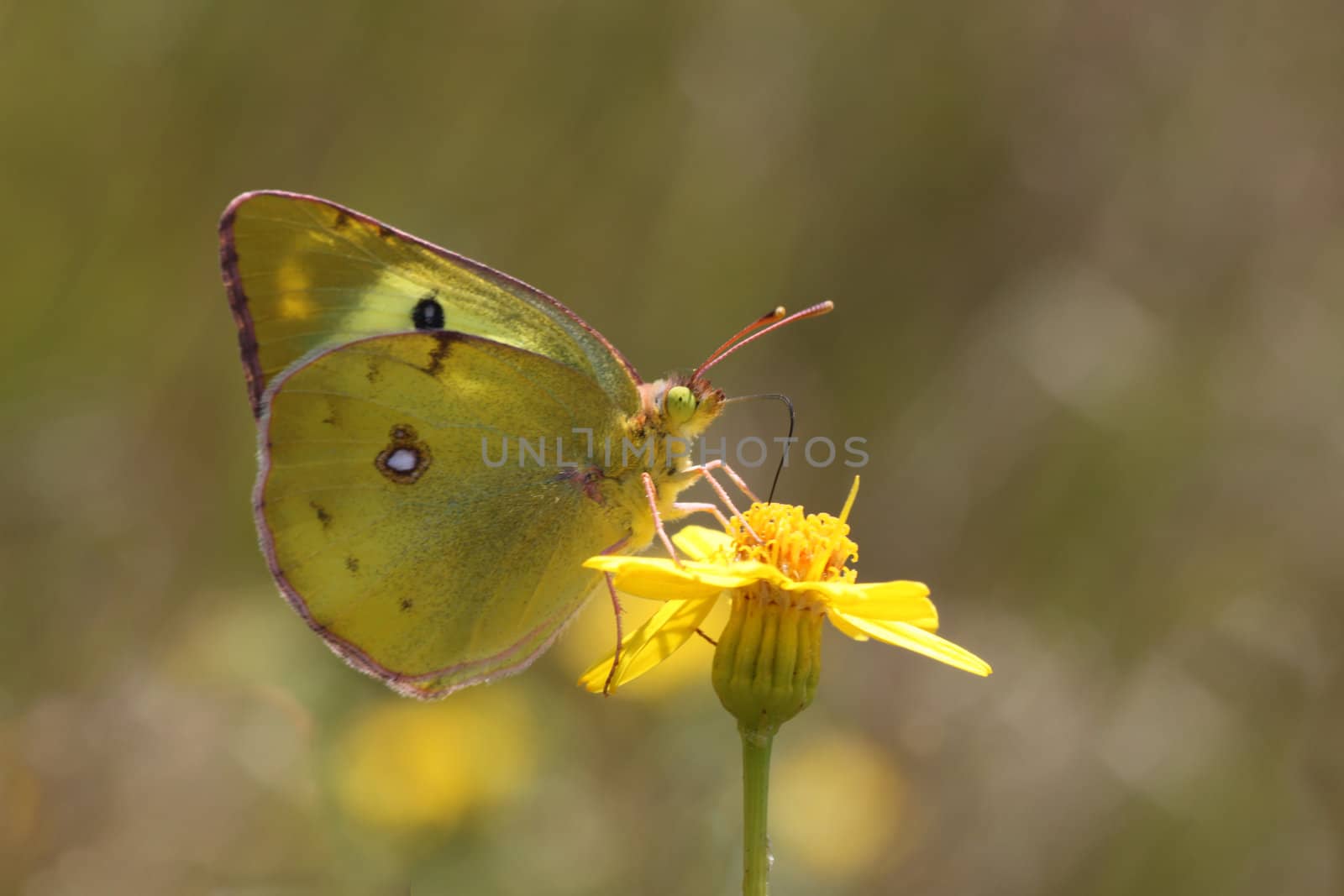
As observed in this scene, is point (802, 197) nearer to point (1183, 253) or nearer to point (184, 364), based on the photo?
point (1183, 253)

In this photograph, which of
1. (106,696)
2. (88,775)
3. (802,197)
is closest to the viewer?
(88,775)

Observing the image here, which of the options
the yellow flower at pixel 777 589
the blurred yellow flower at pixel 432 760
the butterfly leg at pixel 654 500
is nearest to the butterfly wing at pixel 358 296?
the butterfly leg at pixel 654 500

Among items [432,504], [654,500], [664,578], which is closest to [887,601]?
[664,578]

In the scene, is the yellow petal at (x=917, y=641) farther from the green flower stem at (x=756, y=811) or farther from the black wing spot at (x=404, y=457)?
the black wing spot at (x=404, y=457)

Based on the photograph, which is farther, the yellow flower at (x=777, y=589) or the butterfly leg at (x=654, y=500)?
the butterfly leg at (x=654, y=500)

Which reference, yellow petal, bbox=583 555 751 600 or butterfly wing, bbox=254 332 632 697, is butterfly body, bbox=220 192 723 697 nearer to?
butterfly wing, bbox=254 332 632 697

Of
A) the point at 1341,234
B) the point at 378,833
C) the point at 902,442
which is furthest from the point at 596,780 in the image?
the point at 1341,234

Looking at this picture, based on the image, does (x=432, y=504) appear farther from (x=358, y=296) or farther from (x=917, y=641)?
(x=917, y=641)

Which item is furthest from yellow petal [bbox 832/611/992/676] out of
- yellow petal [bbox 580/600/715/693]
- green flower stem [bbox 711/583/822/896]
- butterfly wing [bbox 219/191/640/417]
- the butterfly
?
butterfly wing [bbox 219/191/640/417]
